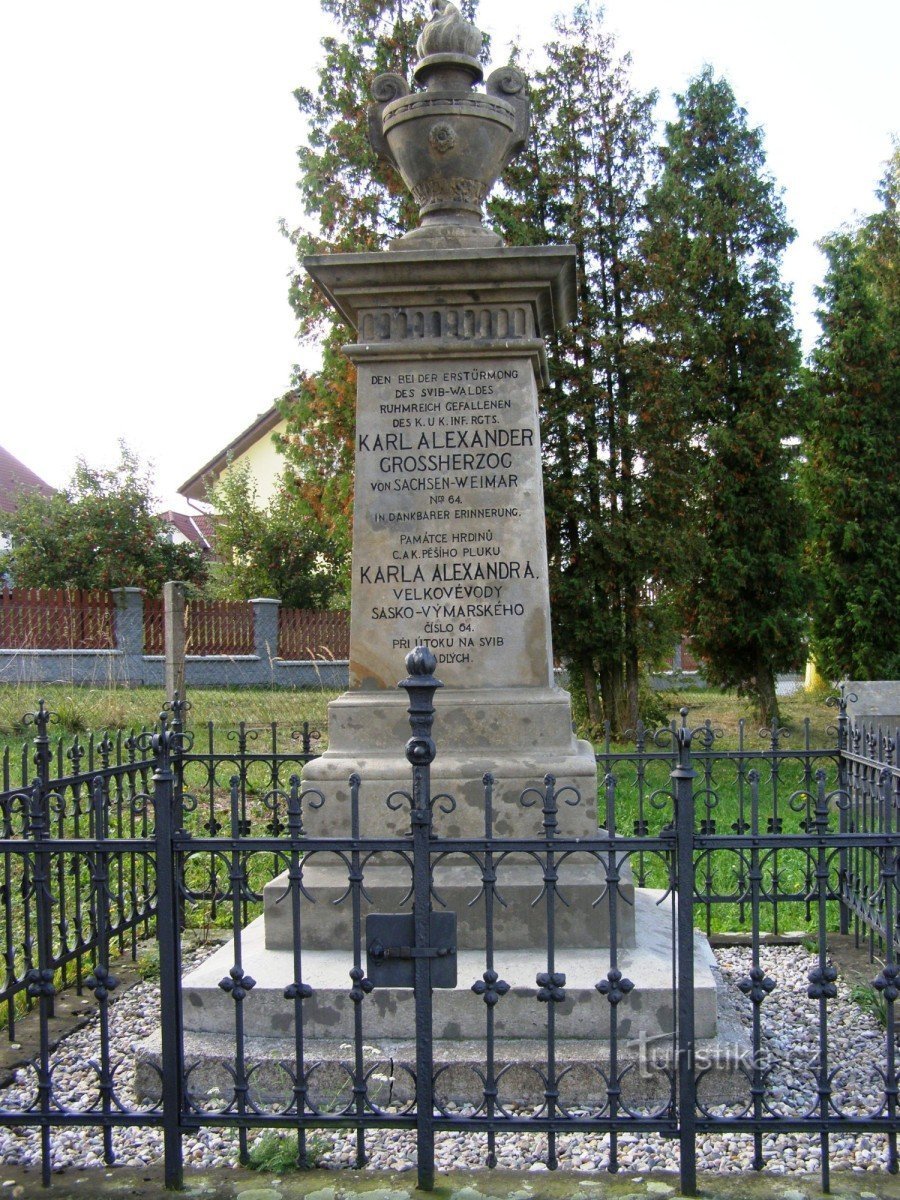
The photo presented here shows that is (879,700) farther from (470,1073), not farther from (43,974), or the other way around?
(43,974)

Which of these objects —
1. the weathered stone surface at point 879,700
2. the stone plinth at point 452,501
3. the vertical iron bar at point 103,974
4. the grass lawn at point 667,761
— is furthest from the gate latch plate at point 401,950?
the weathered stone surface at point 879,700

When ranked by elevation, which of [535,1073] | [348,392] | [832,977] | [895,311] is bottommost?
[535,1073]

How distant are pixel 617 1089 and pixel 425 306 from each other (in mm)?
3415

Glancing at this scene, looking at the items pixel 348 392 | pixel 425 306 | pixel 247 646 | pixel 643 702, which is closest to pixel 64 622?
pixel 247 646

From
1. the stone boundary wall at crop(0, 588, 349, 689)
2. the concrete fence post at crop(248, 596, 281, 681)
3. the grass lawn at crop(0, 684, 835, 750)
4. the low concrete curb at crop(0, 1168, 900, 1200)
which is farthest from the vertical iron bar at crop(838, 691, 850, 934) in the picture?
the concrete fence post at crop(248, 596, 281, 681)

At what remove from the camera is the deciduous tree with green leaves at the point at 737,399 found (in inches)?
607

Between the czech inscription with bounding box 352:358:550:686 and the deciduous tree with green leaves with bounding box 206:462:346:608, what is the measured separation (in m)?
18.0

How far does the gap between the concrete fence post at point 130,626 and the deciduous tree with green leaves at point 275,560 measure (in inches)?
112

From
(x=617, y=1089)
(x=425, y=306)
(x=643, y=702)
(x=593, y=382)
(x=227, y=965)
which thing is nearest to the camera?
(x=617, y=1089)

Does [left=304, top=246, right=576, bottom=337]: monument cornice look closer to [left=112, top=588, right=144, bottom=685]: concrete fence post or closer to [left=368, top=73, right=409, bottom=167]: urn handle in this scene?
[left=368, top=73, right=409, bottom=167]: urn handle

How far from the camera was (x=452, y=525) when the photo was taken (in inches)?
202

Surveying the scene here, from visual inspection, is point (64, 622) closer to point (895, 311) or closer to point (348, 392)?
point (348, 392)

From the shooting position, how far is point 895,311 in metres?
17.1

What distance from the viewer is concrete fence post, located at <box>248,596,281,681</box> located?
21.4m
